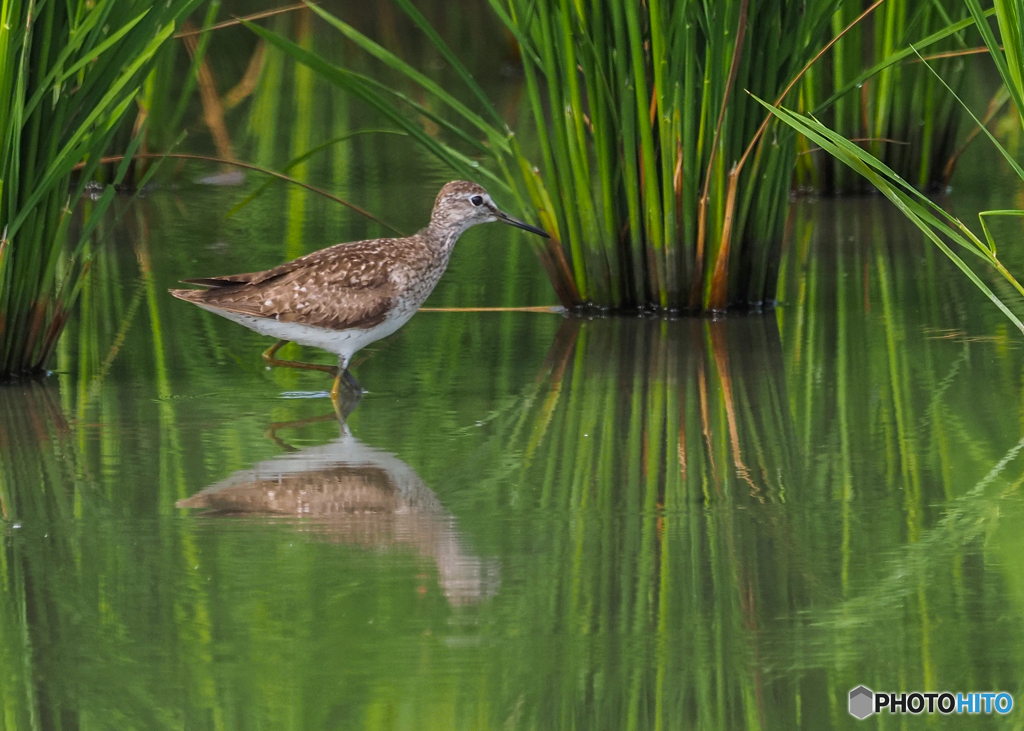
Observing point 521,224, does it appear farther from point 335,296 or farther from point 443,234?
point 335,296

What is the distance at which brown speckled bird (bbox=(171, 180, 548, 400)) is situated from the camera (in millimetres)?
4910

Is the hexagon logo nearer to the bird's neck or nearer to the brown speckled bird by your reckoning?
the brown speckled bird

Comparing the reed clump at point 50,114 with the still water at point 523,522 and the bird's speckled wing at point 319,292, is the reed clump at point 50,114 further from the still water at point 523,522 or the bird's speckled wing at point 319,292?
the bird's speckled wing at point 319,292

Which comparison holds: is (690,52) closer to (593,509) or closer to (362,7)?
(593,509)

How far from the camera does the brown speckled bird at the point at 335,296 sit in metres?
4.91

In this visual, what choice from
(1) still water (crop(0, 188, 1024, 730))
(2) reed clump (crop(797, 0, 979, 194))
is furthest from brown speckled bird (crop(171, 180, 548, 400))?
(2) reed clump (crop(797, 0, 979, 194))

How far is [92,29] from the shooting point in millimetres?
4348

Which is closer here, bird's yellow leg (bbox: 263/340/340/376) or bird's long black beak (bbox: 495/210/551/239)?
bird's yellow leg (bbox: 263/340/340/376)

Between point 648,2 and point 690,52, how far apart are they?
0.23 metres

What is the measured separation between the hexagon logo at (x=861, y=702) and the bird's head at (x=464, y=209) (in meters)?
2.83

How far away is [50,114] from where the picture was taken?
454cm

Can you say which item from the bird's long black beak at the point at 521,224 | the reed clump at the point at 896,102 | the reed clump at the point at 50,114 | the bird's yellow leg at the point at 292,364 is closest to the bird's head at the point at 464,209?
the bird's long black beak at the point at 521,224

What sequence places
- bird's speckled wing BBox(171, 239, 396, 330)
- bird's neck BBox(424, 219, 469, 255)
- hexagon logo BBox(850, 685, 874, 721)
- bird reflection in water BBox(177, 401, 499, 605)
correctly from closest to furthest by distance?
hexagon logo BBox(850, 685, 874, 721)
bird reflection in water BBox(177, 401, 499, 605)
bird's speckled wing BBox(171, 239, 396, 330)
bird's neck BBox(424, 219, 469, 255)

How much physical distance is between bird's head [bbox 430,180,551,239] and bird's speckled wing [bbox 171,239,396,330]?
1.22 ft
